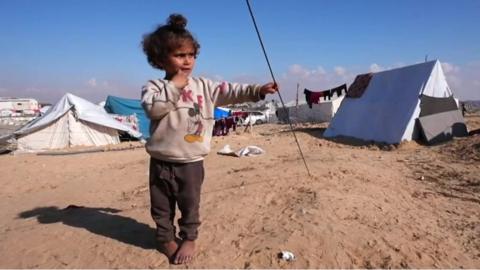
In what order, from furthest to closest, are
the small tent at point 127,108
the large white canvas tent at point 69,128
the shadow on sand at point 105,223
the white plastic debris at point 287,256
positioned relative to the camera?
the small tent at point 127,108 → the large white canvas tent at point 69,128 → the shadow on sand at point 105,223 → the white plastic debris at point 287,256

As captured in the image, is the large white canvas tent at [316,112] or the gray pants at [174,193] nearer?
the gray pants at [174,193]

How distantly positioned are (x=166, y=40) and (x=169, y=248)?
1429 millimetres

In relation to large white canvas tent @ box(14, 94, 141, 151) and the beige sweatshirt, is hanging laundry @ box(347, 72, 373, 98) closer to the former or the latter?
large white canvas tent @ box(14, 94, 141, 151)

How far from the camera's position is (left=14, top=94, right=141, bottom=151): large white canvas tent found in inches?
558

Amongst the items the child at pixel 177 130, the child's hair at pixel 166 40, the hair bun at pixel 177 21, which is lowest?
the child at pixel 177 130

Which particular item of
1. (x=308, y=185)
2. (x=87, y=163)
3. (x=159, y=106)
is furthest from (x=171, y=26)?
(x=87, y=163)

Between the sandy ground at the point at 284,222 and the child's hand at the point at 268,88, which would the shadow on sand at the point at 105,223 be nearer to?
the sandy ground at the point at 284,222

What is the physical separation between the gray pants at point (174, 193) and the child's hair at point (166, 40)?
723mm

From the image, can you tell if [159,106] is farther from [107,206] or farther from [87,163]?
[87,163]

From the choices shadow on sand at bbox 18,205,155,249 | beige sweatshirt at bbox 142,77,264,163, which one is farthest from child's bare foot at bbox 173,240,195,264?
beige sweatshirt at bbox 142,77,264,163

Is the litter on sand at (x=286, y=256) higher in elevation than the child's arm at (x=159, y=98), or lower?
lower

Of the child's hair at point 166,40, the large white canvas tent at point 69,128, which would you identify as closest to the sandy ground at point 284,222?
the child's hair at point 166,40

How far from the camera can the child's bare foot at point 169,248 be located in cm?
252

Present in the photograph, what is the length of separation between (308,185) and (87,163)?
23.7 feet
